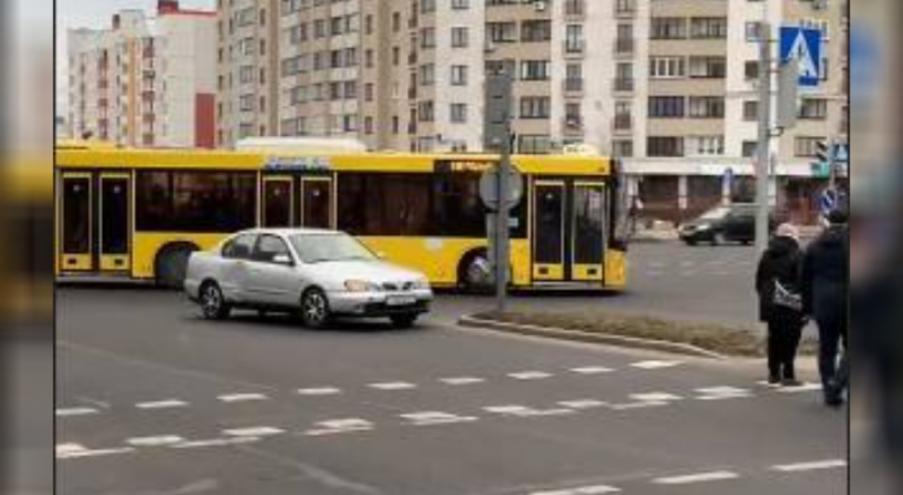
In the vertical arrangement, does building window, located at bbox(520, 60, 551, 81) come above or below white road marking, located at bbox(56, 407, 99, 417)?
above

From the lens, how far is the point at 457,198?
27203mm

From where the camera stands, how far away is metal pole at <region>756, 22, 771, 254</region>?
15938 millimetres

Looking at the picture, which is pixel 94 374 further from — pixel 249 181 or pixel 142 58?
pixel 142 58

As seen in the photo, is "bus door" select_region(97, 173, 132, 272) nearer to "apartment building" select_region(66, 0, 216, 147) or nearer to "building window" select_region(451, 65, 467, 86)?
"building window" select_region(451, 65, 467, 86)

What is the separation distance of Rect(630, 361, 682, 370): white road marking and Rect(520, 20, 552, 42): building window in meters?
84.9

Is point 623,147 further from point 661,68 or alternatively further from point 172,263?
point 172,263

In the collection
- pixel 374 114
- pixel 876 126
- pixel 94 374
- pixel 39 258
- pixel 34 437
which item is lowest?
pixel 94 374

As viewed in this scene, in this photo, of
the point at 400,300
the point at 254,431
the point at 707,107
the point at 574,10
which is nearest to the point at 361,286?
the point at 400,300


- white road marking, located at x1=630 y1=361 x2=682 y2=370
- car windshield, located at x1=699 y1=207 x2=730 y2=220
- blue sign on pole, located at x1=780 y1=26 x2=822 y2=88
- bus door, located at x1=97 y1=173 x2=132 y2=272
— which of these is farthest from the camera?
car windshield, located at x1=699 y1=207 x2=730 y2=220

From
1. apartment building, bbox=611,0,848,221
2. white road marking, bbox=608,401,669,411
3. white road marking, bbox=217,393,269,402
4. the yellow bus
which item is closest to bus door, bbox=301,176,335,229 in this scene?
the yellow bus

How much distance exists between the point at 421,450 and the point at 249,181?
18955mm

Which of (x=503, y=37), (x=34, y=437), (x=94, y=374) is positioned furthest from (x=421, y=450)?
(x=503, y=37)

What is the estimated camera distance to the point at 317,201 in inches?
1093

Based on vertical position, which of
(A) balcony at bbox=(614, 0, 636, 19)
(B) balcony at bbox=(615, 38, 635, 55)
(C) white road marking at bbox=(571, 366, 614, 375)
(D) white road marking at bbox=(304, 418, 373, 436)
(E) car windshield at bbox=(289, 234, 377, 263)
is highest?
(A) balcony at bbox=(614, 0, 636, 19)
